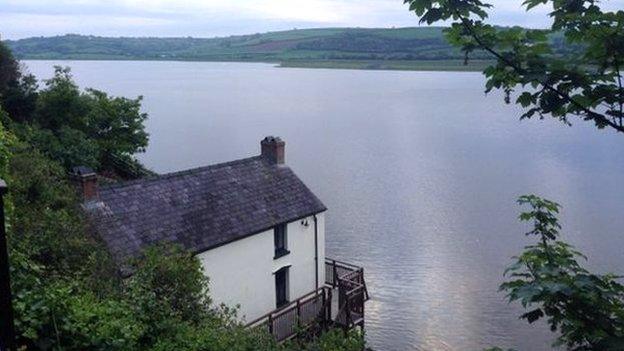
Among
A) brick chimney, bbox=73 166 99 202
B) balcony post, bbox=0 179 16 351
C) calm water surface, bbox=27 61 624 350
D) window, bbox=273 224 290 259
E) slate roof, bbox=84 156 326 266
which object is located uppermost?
balcony post, bbox=0 179 16 351

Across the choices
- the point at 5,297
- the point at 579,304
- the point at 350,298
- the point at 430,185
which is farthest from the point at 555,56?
the point at 430,185

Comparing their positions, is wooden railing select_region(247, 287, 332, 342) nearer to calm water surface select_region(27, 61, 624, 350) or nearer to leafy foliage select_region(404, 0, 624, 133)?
calm water surface select_region(27, 61, 624, 350)

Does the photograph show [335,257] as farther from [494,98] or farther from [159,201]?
[494,98]

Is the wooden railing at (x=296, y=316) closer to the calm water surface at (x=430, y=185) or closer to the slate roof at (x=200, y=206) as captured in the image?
the slate roof at (x=200, y=206)

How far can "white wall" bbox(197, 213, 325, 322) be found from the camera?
67.2ft

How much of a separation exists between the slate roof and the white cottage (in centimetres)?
3

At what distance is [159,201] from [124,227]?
1.93 m

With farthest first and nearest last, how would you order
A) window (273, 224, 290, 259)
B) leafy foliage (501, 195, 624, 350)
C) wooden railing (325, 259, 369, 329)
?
window (273, 224, 290, 259)
wooden railing (325, 259, 369, 329)
leafy foliage (501, 195, 624, 350)

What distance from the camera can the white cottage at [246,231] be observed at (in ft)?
64.2

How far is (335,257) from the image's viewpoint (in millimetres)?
32969

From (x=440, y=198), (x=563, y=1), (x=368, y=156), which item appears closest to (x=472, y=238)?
(x=440, y=198)

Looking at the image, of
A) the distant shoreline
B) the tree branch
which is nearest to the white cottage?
the tree branch

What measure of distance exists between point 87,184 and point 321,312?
8.83 metres

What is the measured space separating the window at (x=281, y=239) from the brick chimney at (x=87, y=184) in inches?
257
